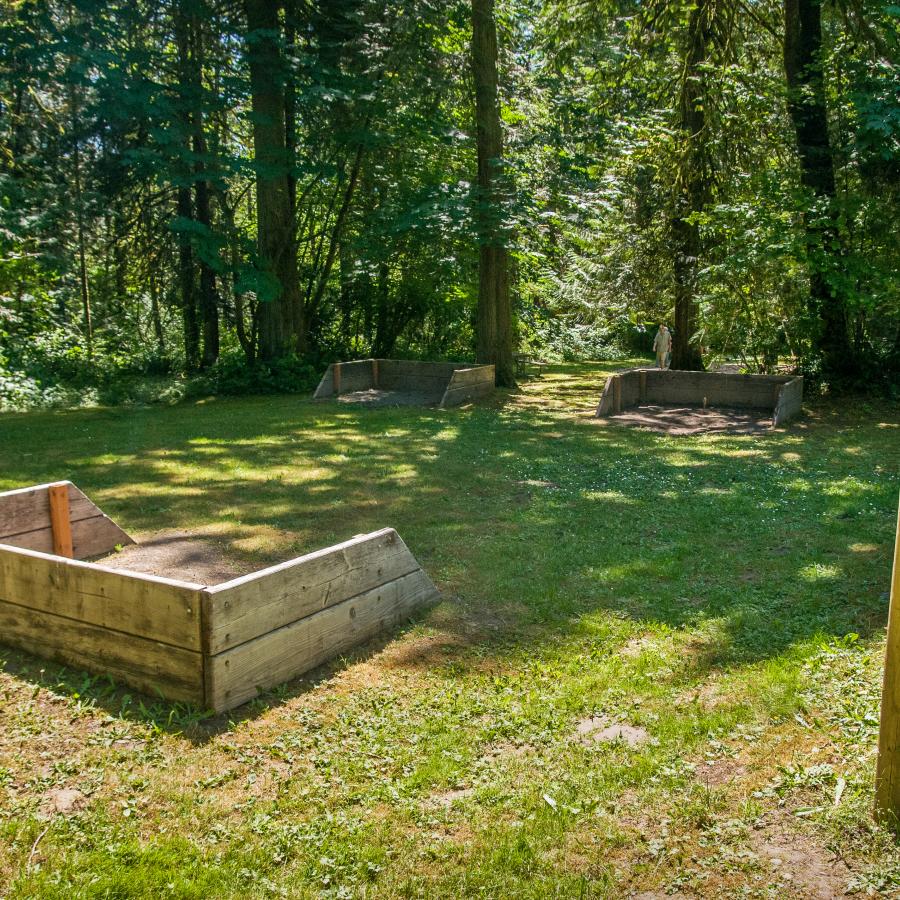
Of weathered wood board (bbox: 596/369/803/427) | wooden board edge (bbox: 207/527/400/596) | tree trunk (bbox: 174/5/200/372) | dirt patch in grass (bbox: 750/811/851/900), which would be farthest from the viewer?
tree trunk (bbox: 174/5/200/372)

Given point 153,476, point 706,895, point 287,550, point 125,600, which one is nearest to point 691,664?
point 706,895

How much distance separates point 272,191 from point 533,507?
13.5 metres

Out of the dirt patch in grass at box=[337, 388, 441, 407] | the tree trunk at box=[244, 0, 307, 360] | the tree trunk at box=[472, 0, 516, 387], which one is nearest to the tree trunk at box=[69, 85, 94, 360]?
the tree trunk at box=[244, 0, 307, 360]

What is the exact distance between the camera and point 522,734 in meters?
4.07

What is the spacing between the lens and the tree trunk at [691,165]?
58.3 ft

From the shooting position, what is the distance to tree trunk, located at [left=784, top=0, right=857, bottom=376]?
14211mm

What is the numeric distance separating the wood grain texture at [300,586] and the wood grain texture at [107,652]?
25cm

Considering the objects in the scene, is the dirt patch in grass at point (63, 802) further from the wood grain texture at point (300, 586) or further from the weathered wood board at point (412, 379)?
the weathered wood board at point (412, 379)

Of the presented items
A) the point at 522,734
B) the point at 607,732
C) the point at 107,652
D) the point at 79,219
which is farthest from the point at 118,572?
the point at 79,219

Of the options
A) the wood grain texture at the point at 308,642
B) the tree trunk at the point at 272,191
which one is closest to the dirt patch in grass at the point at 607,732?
the wood grain texture at the point at 308,642

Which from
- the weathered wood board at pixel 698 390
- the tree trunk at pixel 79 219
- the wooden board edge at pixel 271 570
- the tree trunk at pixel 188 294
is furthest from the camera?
the tree trunk at pixel 188 294

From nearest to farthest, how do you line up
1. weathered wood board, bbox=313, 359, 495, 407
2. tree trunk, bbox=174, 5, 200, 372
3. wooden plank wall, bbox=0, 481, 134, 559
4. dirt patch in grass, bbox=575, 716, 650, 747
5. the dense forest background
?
dirt patch in grass, bbox=575, 716, 650, 747, wooden plank wall, bbox=0, 481, 134, 559, the dense forest background, weathered wood board, bbox=313, 359, 495, 407, tree trunk, bbox=174, 5, 200, 372

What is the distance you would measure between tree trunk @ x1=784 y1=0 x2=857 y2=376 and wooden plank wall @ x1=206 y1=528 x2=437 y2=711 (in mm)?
11007

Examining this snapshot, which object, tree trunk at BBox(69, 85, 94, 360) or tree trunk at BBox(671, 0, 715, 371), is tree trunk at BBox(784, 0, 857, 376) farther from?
tree trunk at BBox(69, 85, 94, 360)
